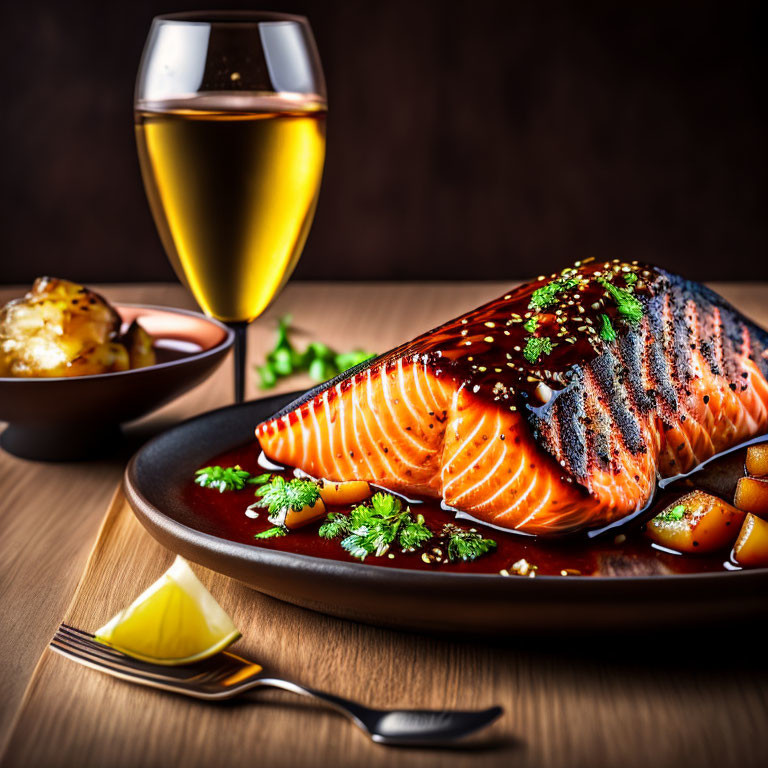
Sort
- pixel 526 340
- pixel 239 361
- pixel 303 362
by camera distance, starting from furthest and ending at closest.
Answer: pixel 303 362, pixel 239 361, pixel 526 340

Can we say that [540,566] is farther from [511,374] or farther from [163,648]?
[163,648]

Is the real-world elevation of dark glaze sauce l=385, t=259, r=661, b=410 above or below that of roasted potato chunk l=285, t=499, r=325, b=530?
above

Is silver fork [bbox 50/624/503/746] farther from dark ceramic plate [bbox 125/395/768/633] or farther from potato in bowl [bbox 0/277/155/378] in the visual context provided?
potato in bowl [bbox 0/277/155/378]

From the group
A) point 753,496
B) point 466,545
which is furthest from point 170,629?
point 753,496

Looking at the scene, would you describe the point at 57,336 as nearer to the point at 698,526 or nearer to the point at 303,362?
the point at 303,362

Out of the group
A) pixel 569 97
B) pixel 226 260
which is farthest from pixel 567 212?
pixel 226 260

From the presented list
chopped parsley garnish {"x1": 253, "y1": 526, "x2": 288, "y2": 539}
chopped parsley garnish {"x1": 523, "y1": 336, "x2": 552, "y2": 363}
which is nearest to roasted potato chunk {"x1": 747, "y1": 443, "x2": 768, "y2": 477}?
chopped parsley garnish {"x1": 523, "y1": 336, "x2": 552, "y2": 363}

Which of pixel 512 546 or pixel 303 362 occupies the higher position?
pixel 512 546

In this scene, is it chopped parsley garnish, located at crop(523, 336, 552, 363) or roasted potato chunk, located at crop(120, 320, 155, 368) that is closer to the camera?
chopped parsley garnish, located at crop(523, 336, 552, 363)
